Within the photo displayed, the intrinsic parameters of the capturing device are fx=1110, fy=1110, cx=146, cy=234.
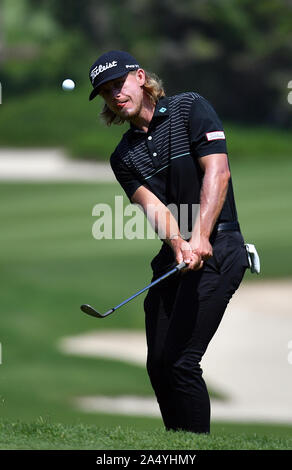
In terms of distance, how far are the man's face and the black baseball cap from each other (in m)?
0.03

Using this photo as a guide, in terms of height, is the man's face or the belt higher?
the man's face

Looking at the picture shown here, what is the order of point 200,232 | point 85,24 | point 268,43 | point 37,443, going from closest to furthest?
point 37,443
point 200,232
point 268,43
point 85,24

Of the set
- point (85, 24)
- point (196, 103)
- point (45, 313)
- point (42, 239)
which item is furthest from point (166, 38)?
point (196, 103)

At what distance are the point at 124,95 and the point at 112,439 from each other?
164 centimetres

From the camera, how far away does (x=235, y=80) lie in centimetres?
4006

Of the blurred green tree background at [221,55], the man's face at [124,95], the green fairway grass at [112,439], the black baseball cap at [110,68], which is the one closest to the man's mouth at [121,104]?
the man's face at [124,95]

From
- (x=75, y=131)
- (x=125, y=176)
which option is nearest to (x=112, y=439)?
(x=125, y=176)

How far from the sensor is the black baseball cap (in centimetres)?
523

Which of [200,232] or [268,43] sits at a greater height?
[268,43]

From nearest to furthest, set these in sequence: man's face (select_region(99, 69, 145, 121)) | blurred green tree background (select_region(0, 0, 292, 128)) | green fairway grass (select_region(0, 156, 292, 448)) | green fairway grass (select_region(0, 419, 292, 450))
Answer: green fairway grass (select_region(0, 419, 292, 450)) < man's face (select_region(99, 69, 145, 121)) < green fairway grass (select_region(0, 156, 292, 448)) < blurred green tree background (select_region(0, 0, 292, 128))

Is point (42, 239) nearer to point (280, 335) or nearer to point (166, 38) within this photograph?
point (280, 335)

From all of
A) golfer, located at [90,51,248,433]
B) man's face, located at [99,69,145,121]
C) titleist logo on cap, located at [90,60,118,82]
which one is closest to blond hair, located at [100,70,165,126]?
golfer, located at [90,51,248,433]

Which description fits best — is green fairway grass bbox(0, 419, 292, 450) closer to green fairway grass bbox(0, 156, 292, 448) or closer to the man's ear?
green fairway grass bbox(0, 156, 292, 448)

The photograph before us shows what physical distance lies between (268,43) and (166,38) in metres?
4.46
